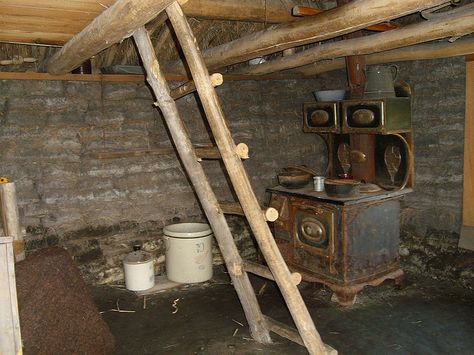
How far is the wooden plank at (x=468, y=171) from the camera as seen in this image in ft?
14.7

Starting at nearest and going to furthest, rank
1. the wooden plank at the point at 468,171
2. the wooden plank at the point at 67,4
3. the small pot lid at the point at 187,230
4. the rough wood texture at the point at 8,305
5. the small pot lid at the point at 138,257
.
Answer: the wooden plank at the point at 67,4 → the rough wood texture at the point at 8,305 → the wooden plank at the point at 468,171 → the small pot lid at the point at 138,257 → the small pot lid at the point at 187,230

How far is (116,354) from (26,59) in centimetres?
284

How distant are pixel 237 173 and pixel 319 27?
3.72 feet

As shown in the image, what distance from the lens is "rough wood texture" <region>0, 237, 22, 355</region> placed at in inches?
106

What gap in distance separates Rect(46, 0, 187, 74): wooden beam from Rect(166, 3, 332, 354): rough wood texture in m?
0.25

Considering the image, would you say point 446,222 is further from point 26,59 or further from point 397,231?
point 26,59

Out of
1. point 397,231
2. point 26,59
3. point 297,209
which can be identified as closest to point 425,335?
point 397,231

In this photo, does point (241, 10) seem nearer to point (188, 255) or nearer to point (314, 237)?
point (314, 237)

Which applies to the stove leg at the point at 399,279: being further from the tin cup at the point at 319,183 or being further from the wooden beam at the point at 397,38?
the wooden beam at the point at 397,38

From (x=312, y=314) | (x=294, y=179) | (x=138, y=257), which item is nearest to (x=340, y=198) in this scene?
(x=294, y=179)

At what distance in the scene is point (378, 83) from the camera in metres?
4.39

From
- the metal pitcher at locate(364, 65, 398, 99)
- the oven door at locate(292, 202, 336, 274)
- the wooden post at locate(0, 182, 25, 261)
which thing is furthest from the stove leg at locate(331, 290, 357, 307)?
the wooden post at locate(0, 182, 25, 261)

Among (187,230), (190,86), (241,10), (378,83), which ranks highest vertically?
(241,10)

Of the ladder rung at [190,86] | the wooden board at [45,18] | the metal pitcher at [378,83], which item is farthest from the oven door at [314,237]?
the wooden board at [45,18]
